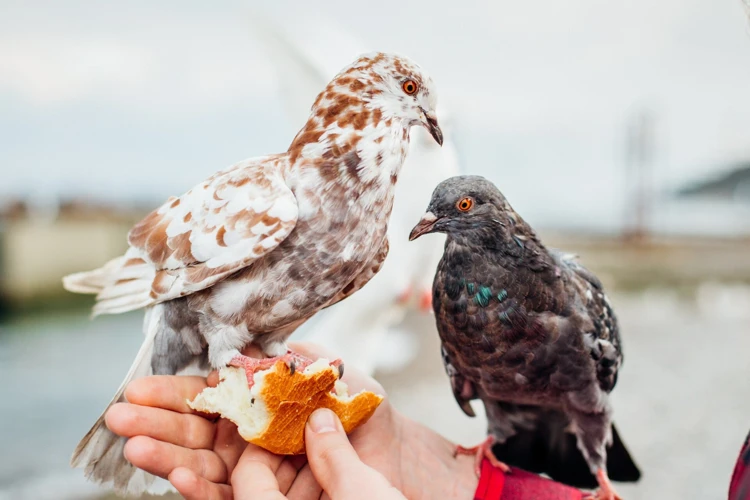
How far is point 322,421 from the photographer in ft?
2.55

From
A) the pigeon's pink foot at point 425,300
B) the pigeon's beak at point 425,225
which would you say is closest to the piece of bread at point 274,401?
the pigeon's beak at point 425,225

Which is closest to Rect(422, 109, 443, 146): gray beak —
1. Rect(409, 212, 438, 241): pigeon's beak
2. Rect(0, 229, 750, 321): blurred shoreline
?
Rect(409, 212, 438, 241): pigeon's beak

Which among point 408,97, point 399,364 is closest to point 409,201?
point 408,97

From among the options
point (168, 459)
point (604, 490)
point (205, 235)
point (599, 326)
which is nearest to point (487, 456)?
point (604, 490)

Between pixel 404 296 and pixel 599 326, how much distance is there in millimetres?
510

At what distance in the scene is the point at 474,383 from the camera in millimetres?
983

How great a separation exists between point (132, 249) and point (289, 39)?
1.71ft

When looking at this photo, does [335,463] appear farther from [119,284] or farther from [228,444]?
[119,284]

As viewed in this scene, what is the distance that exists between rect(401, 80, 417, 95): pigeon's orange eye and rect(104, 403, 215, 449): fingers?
568 millimetres

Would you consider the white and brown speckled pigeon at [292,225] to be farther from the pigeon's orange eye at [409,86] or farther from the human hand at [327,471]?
the human hand at [327,471]

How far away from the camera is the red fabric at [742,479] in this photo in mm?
742

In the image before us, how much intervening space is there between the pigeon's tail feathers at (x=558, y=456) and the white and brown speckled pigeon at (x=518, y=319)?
0.07m

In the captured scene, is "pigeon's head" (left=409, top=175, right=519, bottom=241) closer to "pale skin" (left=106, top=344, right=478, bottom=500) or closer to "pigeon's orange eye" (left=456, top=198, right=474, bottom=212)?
"pigeon's orange eye" (left=456, top=198, right=474, bottom=212)

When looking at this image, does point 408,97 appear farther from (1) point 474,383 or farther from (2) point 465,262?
(1) point 474,383
